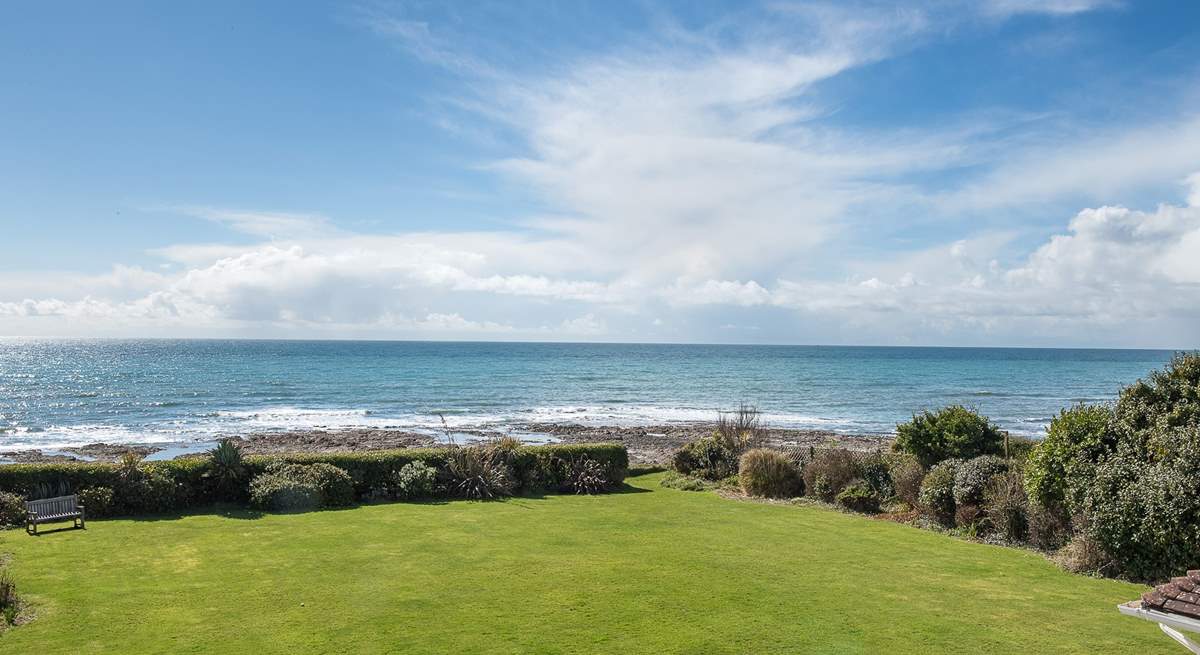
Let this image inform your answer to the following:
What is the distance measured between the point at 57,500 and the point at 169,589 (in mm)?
6669

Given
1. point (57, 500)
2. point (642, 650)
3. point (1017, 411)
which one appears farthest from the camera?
point (1017, 411)

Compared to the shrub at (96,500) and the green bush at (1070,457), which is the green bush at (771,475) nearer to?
the green bush at (1070,457)

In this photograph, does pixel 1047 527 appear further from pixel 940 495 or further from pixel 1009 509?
pixel 940 495

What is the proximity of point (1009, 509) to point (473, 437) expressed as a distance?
106 ft

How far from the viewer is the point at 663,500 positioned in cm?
2116

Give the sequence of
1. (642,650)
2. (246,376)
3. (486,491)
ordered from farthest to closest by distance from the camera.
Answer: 1. (246,376)
2. (486,491)
3. (642,650)

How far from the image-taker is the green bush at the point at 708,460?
25109 mm

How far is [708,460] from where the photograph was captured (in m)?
25.7

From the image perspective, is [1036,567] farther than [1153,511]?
Yes

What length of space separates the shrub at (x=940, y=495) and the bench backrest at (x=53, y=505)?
64.3ft

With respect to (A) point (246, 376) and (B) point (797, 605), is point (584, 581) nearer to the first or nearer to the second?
(B) point (797, 605)

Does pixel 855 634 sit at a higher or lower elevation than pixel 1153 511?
lower

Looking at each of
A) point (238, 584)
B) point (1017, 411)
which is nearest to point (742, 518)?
point (238, 584)

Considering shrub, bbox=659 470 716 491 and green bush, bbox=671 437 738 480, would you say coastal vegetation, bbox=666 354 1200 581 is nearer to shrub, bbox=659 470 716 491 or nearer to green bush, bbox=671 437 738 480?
shrub, bbox=659 470 716 491
